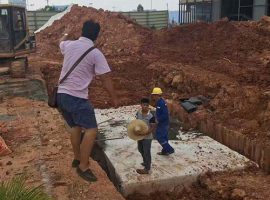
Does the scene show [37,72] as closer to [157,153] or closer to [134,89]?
[134,89]

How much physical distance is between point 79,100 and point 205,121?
4.48 metres

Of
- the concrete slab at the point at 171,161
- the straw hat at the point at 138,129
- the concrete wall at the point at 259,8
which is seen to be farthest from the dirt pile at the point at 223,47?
the straw hat at the point at 138,129

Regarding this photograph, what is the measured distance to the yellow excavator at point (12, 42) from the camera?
45.3ft

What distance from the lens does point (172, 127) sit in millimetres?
8727

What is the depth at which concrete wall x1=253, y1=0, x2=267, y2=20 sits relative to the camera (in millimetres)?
21663

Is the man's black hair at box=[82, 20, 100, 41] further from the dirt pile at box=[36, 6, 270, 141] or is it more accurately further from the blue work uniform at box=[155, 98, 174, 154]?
the dirt pile at box=[36, 6, 270, 141]

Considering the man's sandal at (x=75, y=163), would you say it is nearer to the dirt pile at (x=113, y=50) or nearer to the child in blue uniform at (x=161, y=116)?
the child in blue uniform at (x=161, y=116)

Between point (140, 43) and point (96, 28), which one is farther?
point (140, 43)

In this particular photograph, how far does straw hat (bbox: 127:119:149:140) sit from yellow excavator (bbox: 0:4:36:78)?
362 inches

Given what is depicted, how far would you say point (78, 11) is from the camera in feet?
→ 87.5

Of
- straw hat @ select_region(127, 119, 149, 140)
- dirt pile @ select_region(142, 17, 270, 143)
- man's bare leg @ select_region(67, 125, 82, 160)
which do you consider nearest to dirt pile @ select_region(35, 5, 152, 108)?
dirt pile @ select_region(142, 17, 270, 143)

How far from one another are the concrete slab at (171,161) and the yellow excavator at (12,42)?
262 inches

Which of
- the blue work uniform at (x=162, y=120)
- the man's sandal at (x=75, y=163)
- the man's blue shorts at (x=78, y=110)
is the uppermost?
the man's blue shorts at (x=78, y=110)

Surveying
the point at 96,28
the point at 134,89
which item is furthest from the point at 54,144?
the point at 134,89
